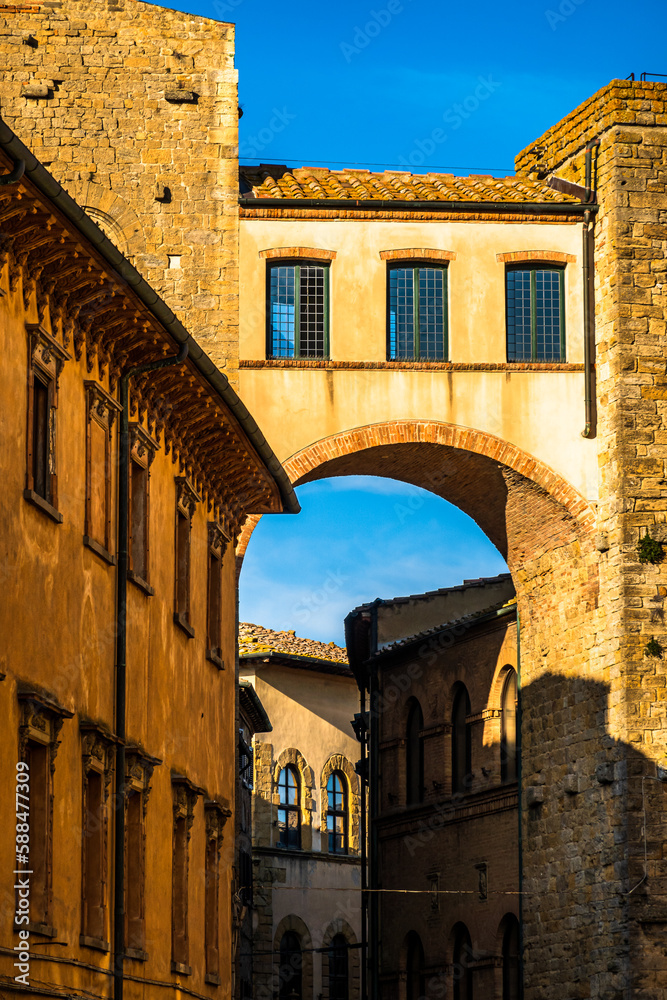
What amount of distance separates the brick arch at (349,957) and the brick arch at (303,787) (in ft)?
7.73

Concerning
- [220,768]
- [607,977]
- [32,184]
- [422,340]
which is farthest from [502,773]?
[32,184]

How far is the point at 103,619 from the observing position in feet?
56.1

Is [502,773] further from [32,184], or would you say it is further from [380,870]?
[32,184]

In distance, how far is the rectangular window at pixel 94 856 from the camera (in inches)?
641

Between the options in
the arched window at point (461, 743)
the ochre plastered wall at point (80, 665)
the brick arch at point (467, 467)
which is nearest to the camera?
the ochre plastered wall at point (80, 665)

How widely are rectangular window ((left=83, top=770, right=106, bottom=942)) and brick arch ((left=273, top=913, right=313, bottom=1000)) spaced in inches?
1353

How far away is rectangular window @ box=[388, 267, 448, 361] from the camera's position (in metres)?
31.0

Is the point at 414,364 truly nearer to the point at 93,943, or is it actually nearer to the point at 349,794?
the point at 93,943

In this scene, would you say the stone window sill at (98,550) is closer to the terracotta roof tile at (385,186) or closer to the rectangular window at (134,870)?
the rectangular window at (134,870)

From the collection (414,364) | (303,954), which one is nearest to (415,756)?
(414,364)

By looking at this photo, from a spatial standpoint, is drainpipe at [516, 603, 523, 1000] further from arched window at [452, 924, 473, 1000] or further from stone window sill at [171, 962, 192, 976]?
stone window sill at [171, 962, 192, 976]

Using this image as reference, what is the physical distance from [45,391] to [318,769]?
38716 mm

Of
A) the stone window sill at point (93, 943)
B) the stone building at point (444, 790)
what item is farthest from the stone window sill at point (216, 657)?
the stone building at point (444, 790)

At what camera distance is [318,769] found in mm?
53531
